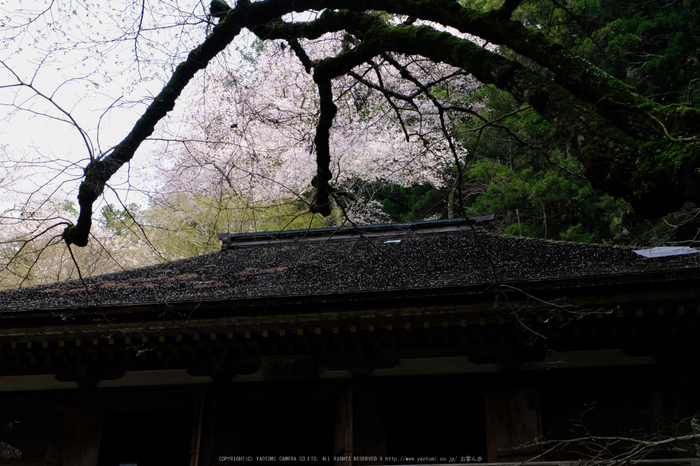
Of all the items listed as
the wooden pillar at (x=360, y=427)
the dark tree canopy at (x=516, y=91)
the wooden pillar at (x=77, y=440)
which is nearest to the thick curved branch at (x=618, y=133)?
the dark tree canopy at (x=516, y=91)

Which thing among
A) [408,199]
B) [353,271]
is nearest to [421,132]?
[353,271]

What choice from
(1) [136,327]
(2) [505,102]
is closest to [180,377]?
(1) [136,327]

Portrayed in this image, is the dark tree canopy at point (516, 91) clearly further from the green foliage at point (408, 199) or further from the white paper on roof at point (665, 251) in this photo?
the green foliage at point (408, 199)

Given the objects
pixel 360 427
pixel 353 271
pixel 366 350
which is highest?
pixel 353 271

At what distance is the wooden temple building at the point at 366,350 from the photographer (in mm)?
4617

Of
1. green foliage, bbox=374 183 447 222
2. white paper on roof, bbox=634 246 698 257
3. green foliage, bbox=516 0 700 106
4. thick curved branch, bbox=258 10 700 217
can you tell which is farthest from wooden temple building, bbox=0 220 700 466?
green foliage, bbox=374 183 447 222

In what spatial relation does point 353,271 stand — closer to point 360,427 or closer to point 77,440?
point 360,427

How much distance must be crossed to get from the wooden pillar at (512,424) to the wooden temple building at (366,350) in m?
0.01

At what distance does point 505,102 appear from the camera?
636 inches

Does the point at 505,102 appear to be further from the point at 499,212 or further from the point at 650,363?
the point at 650,363

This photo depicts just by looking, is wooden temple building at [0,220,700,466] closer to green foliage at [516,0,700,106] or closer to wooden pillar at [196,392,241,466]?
wooden pillar at [196,392,241,466]

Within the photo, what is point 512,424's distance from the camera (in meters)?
4.99

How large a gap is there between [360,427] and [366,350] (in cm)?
74

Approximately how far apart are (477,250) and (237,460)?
12.2 feet
